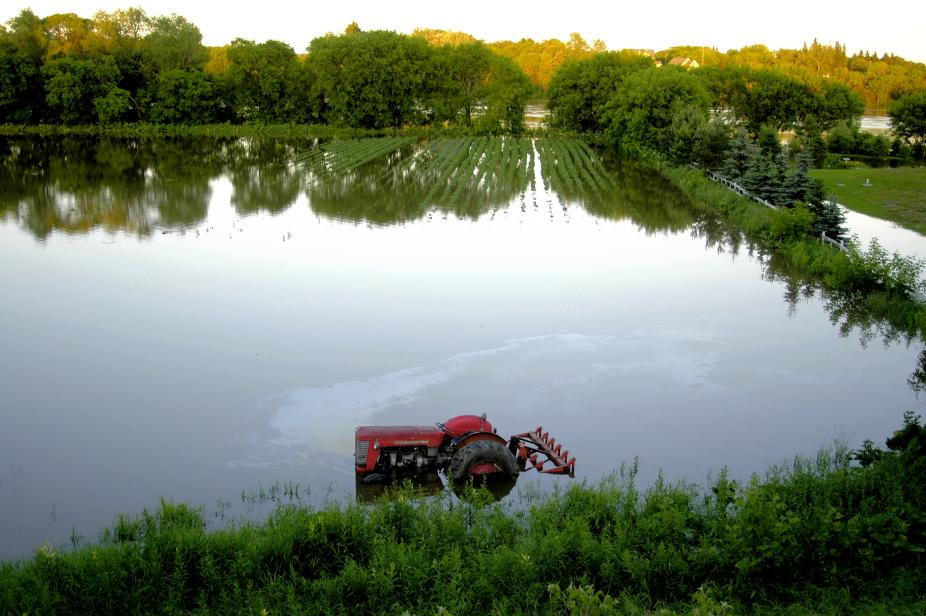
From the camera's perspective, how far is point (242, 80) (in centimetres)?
6731

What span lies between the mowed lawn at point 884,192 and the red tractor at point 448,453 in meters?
22.5

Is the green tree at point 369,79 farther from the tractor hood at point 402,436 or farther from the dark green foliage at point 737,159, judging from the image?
the tractor hood at point 402,436

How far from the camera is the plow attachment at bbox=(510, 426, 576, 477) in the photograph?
1146 centimetres

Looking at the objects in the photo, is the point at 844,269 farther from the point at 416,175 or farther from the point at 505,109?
the point at 505,109

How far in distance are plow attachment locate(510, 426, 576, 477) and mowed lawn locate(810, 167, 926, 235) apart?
2183cm

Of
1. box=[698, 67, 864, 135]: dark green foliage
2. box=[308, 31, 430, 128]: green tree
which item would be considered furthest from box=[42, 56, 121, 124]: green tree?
box=[698, 67, 864, 135]: dark green foliage

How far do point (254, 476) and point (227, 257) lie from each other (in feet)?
44.3

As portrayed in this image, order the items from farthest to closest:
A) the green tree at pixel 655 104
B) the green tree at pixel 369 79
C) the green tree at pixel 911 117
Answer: the green tree at pixel 369 79, the green tree at pixel 911 117, the green tree at pixel 655 104

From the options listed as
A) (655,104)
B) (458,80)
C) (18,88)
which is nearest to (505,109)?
(458,80)

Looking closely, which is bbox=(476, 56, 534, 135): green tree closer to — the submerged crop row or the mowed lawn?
the submerged crop row

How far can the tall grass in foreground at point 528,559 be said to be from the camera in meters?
7.84

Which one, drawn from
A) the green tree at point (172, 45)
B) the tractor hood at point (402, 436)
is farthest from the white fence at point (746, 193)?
the green tree at point (172, 45)

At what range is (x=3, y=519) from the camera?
396 inches

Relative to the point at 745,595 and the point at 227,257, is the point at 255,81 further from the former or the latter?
the point at 745,595
